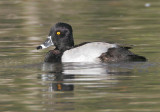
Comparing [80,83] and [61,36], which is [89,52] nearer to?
[61,36]

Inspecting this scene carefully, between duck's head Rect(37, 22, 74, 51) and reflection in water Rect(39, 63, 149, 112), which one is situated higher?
duck's head Rect(37, 22, 74, 51)

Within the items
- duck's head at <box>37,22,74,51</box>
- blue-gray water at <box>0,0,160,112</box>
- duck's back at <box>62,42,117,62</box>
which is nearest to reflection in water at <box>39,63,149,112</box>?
blue-gray water at <box>0,0,160,112</box>

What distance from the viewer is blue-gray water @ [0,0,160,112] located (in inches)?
293

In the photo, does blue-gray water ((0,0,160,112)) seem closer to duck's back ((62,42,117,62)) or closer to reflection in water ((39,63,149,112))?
reflection in water ((39,63,149,112))

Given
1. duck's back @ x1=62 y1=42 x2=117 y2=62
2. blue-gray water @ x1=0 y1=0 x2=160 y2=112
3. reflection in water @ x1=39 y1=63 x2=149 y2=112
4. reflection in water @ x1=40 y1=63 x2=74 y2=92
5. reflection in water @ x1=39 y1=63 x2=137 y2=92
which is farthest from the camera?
duck's back @ x1=62 y1=42 x2=117 y2=62

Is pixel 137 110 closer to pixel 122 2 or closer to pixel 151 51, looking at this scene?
pixel 151 51

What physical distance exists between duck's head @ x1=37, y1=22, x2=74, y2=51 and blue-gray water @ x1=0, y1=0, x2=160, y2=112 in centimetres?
46

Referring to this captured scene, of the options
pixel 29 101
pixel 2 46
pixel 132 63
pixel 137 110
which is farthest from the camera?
pixel 2 46

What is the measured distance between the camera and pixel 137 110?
6.95 metres

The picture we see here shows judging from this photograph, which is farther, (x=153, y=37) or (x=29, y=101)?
(x=153, y=37)

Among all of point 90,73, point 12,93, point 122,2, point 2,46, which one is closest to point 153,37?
point 2,46

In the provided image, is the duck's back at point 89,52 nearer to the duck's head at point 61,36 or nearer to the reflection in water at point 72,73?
the reflection in water at point 72,73

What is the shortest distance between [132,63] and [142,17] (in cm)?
822

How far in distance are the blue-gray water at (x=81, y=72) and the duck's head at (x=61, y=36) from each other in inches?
18.1
